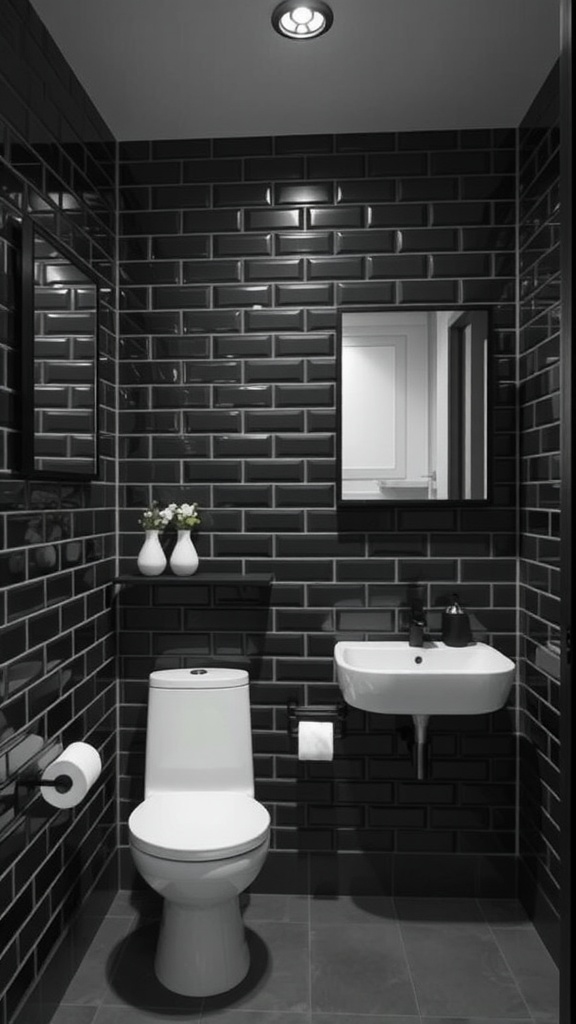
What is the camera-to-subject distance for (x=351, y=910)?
256 cm

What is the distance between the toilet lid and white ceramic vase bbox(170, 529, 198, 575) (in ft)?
2.44

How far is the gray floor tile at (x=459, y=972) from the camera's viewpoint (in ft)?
6.78

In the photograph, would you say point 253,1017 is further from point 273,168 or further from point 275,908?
point 273,168

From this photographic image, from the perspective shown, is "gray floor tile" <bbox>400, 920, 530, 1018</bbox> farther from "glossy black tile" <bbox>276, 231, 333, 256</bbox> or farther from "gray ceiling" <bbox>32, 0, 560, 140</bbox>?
"gray ceiling" <bbox>32, 0, 560, 140</bbox>

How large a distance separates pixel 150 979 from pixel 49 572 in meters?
1.25

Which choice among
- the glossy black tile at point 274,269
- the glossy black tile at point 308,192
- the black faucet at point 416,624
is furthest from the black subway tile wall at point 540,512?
the glossy black tile at point 274,269

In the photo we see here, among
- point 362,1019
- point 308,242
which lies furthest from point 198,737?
point 308,242

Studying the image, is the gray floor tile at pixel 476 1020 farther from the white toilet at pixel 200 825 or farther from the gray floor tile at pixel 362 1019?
Answer: the white toilet at pixel 200 825

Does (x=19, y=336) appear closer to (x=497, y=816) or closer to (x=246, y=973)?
(x=246, y=973)

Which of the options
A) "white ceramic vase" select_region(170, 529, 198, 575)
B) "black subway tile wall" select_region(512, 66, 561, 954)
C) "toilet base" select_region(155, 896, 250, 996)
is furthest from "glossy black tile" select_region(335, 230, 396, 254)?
"toilet base" select_region(155, 896, 250, 996)

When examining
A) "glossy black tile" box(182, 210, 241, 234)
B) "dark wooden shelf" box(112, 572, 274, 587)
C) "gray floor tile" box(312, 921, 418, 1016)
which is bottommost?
"gray floor tile" box(312, 921, 418, 1016)

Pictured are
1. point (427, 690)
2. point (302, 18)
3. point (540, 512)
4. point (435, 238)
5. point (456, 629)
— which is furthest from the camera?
point (435, 238)

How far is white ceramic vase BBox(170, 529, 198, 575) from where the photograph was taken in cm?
259

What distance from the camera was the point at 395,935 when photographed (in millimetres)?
2416
